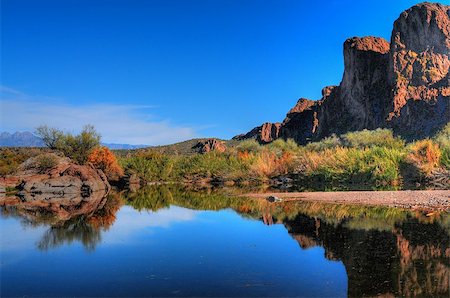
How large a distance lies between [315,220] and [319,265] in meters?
5.02

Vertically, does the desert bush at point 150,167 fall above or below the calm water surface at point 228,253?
above

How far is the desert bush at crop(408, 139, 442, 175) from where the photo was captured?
73.6 feet

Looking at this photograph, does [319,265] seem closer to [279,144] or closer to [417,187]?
[417,187]

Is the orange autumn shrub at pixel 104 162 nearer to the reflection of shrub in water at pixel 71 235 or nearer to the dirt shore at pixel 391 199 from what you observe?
the dirt shore at pixel 391 199

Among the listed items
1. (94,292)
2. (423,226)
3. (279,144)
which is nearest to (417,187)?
(423,226)

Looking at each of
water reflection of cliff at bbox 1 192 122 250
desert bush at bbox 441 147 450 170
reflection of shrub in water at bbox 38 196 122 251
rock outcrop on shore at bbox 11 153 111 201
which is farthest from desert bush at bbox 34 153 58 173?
desert bush at bbox 441 147 450 170

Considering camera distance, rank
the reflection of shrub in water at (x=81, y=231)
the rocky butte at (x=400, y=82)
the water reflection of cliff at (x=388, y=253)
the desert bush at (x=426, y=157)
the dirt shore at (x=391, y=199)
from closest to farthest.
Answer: the water reflection of cliff at (x=388, y=253)
the reflection of shrub in water at (x=81, y=231)
the dirt shore at (x=391, y=199)
the desert bush at (x=426, y=157)
the rocky butte at (x=400, y=82)

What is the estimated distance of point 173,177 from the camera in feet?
114

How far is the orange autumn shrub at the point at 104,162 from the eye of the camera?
1130 inches

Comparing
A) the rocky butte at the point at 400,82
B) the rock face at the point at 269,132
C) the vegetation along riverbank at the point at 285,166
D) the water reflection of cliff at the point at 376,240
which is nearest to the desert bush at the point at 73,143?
the vegetation along riverbank at the point at 285,166

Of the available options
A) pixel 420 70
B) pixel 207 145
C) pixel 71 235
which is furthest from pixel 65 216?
pixel 207 145

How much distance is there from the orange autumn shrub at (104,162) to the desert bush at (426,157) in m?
18.0

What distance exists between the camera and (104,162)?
95.0 ft

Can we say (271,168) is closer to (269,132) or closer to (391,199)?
(391,199)
